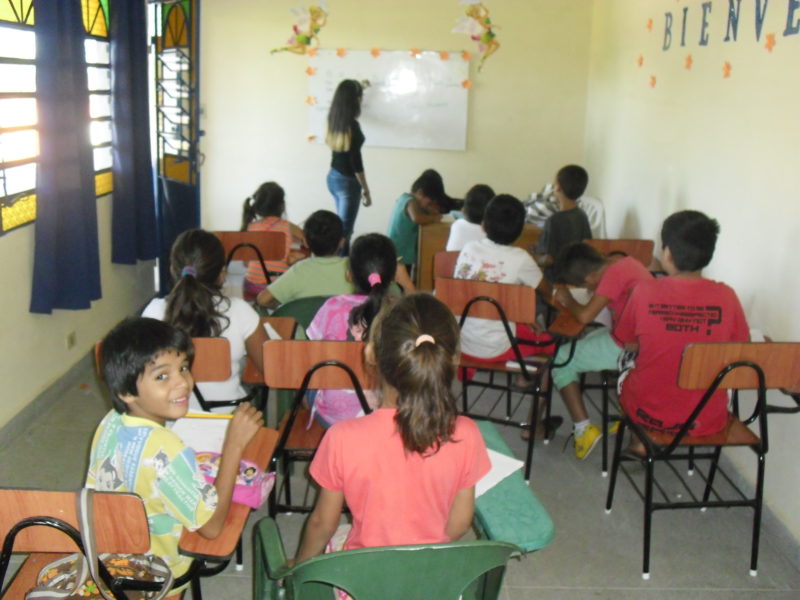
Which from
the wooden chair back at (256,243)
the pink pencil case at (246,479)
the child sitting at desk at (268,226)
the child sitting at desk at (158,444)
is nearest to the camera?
the child sitting at desk at (158,444)

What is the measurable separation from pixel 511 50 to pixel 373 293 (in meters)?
4.45

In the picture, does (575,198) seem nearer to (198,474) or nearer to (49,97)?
(49,97)

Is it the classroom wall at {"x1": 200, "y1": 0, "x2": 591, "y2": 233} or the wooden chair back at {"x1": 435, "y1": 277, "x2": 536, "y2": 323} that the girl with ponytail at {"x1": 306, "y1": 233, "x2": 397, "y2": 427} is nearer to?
the wooden chair back at {"x1": 435, "y1": 277, "x2": 536, "y2": 323}

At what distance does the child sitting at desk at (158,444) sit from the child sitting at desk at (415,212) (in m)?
3.58

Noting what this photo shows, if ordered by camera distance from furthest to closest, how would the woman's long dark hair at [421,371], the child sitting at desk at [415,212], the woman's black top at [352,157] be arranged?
the woman's black top at [352,157]
the child sitting at desk at [415,212]
the woman's long dark hair at [421,371]

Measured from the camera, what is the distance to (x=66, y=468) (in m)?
3.12

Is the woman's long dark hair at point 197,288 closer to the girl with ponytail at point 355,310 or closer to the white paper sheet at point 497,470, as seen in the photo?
the girl with ponytail at point 355,310

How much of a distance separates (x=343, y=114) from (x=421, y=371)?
4.47m

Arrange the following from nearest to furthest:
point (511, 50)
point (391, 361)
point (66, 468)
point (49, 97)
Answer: point (391, 361) → point (66, 468) → point (49, 97) → point (511, 50)

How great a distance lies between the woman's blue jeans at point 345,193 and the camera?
232 inches

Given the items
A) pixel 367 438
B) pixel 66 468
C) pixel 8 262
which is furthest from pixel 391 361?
pixel 8 262

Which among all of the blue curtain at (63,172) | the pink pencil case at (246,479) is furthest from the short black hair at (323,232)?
the pink pencil case at (246,479)

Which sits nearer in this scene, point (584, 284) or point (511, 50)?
point (584, 284)

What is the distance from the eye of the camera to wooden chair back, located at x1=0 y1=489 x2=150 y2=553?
1.38 metres
